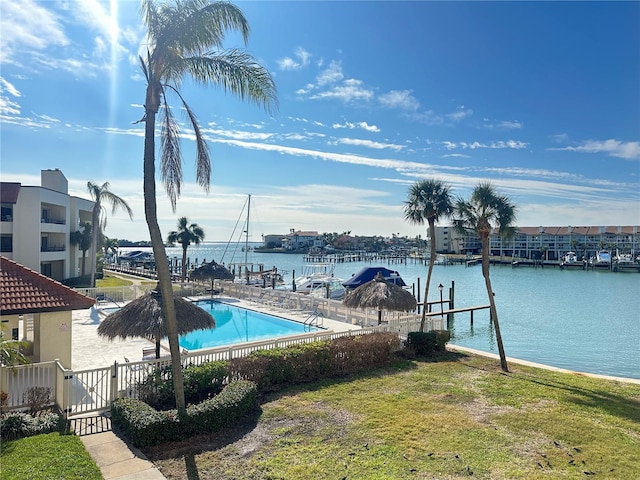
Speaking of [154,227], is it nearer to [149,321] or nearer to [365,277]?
[149,321]

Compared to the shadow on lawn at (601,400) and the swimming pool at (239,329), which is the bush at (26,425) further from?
the shadow on lawn at (601,400)

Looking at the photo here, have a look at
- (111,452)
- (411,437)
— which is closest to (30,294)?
(111,452)

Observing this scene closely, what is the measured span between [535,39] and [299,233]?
168 meters

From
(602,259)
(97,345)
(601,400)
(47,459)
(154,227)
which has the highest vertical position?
(154,227)

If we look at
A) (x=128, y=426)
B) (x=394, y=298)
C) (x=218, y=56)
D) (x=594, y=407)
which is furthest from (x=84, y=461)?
(x=394, y=298)

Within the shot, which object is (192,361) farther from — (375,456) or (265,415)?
(375,456)

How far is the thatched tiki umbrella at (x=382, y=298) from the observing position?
18.1m

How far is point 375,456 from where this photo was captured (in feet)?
23.3

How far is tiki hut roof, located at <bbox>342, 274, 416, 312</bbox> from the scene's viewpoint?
1809 cm

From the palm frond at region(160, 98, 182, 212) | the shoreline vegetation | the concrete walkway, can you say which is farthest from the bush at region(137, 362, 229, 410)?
the palm frond at region(160, 98, 182, 212)

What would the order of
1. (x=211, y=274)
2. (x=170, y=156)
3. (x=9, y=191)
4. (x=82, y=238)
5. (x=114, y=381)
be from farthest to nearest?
(x=82, y=238), (x=211, y=274), (x=9, y=191), (x=114, y=381), (x=170, y=156)

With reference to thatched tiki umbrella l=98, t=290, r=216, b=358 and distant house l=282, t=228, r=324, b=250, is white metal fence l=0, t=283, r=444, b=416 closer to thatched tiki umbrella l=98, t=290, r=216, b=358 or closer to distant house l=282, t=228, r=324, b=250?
thatched tiki umbrella l=98, t=290, r=216, b=358

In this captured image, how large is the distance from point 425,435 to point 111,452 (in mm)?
5679

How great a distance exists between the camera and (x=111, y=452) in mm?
7215
